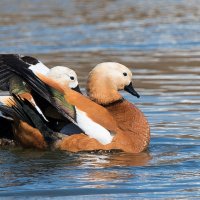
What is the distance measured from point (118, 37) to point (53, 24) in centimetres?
239

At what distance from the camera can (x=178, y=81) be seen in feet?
43.1

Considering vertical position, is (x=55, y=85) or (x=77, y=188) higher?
(x=55, y=85)

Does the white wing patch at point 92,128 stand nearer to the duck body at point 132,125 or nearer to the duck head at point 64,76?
the duck body at point 132,125

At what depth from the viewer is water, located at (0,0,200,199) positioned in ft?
25.9

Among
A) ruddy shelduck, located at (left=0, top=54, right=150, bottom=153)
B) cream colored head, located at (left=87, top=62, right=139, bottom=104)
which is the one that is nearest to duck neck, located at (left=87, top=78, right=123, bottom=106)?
cream colored head, located at (left=87, top=62, right=139, bottom=104)

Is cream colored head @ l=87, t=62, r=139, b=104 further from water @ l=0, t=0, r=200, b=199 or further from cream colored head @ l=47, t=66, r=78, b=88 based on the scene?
water @ l=0, t=0, r=200, b=199

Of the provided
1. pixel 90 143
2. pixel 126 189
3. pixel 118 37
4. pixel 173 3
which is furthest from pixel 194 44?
Answer: pixel 126 189

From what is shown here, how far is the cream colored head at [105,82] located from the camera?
947cm

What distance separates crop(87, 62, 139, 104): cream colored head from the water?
69cm

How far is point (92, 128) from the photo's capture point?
8961 millimetres

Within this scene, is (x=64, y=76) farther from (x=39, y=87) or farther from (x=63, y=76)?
(x=39, y=87)

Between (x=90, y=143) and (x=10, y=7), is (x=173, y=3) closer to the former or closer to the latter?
(x=10, y=7)

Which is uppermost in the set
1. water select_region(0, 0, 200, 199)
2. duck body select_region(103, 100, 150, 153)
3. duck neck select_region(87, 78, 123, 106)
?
duck neck select_region(87, 78, 123, 106)

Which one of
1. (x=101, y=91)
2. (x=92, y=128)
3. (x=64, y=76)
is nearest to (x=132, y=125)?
(x=101, y=91)
